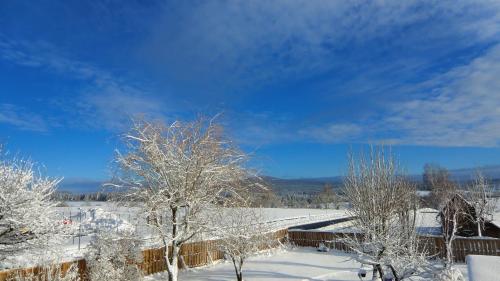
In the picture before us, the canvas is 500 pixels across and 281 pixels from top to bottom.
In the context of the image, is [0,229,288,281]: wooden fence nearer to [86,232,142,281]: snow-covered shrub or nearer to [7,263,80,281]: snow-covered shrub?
[86,232,142,281]: snow-covered shrub

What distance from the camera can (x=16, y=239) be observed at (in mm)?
11969

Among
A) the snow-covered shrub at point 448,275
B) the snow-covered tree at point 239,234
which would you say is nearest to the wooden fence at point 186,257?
the snow-covered tree at point 239,234

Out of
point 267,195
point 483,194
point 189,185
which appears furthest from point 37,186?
point 483,194

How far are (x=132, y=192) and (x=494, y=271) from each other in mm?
9844

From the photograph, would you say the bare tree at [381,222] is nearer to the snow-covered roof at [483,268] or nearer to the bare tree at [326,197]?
the snow-covered roof at [483,268]

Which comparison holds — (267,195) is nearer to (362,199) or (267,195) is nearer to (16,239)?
(362,199)

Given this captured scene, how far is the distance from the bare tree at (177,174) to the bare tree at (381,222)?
4414 millimetres

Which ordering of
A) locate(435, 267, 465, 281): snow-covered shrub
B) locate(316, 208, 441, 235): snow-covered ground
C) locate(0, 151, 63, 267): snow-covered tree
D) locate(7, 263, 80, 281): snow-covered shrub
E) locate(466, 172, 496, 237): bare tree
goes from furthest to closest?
1. locate(466, 172, 496, 237): bare tree
2. locate(316, 208, 441, 235): snow-covered ground
3. locate(0, 151, 63, 267): snow-covered tree
4. locate(435, 267, 465, 281): snow-covered shrub
5. locate(7, 263, 80, 281): snow-covered shrub

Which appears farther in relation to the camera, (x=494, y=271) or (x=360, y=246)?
(x=360, y=246)

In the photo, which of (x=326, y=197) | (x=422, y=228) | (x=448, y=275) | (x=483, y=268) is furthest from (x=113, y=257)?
(x=326, y=197)

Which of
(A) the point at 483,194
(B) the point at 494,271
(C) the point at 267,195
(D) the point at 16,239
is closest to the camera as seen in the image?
(B) the point at 494,271

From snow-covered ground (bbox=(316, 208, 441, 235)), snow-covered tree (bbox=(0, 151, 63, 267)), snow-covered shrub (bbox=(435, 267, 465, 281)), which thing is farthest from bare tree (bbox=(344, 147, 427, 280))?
Answer: snow-covered tree (bbox=(0, 151, 63, 267))

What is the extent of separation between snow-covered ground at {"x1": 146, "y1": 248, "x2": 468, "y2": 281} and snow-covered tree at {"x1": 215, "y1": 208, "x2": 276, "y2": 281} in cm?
115

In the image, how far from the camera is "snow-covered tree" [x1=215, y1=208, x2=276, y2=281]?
49.2ft
